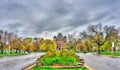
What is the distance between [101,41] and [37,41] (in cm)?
7372

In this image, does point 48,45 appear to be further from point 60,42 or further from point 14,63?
point 14,63

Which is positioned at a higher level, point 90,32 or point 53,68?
point 90,32

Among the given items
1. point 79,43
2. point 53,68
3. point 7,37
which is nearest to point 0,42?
point 7,37

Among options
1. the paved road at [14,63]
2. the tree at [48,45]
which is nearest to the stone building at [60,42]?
the tree at [48,45]

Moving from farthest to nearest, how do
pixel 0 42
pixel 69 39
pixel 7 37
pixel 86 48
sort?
1. pixel 69 39
2. pixel 86 48
3. pixel 7 37
4. pixel 0 42

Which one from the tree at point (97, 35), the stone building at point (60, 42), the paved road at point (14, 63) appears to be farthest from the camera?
the tree at point (97, 35)

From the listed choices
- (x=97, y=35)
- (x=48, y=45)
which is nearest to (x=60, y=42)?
(x=97, y=35)

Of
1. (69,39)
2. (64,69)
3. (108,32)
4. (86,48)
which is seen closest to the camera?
(64,69)

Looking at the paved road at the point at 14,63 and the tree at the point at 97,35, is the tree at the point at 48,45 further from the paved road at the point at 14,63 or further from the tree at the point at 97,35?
the paved road at the point at 14,63

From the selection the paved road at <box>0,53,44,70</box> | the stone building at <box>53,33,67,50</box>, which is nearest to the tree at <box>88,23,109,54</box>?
the stone building at <box>53,33,67,50</box>

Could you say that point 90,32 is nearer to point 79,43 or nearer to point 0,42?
point 0,42

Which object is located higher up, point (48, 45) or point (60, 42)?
point (60, 42)

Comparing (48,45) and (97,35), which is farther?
(48,45)

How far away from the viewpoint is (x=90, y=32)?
105625 millimetres
